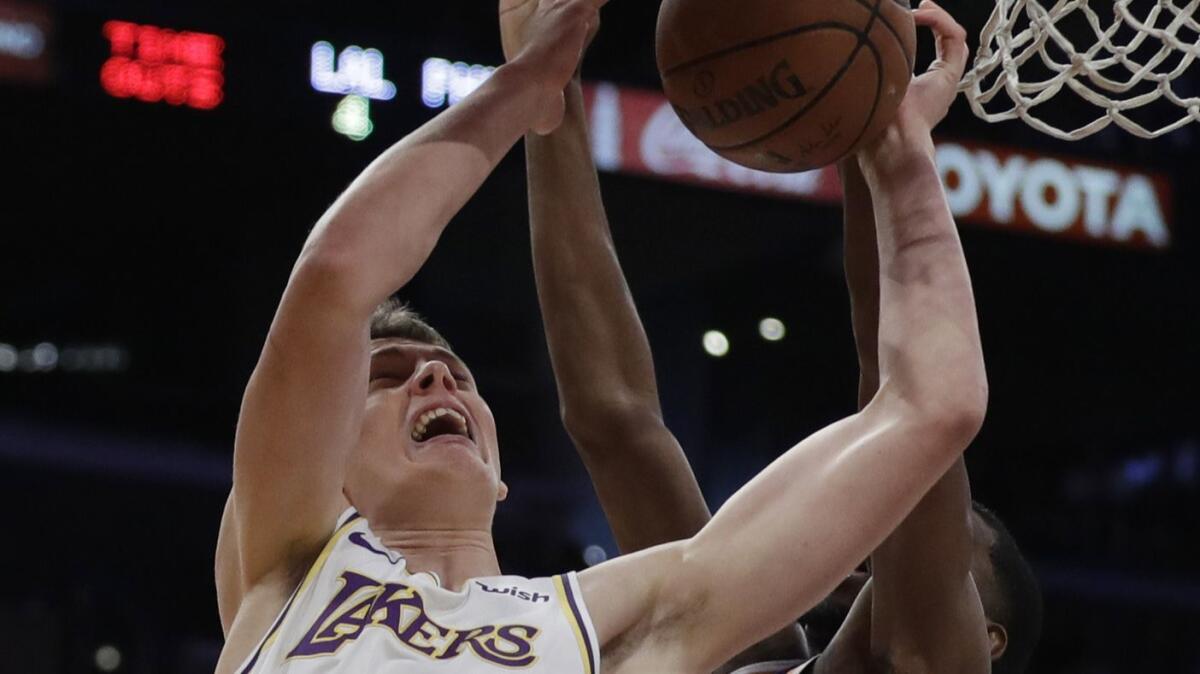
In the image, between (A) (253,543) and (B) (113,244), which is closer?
(A) (253,543)

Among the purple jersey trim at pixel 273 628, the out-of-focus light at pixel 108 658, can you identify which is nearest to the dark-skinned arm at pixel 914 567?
the purple jersey trim at pixel 273 628

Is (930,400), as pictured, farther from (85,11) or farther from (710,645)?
(85,11)

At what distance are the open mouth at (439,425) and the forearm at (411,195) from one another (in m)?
0.40

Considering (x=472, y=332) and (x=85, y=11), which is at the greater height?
(x=85, y=11)

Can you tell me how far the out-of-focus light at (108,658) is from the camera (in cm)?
761

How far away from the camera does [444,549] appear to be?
2107 mm

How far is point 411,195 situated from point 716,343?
799 centimetres

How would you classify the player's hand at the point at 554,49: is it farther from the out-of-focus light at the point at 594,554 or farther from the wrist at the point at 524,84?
the out-of-focus light at the point at 594,554

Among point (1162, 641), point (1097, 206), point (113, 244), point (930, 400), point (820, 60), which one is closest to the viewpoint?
point (930, 400)

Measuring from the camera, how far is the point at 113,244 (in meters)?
8.88

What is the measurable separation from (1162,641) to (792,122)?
9.09 m

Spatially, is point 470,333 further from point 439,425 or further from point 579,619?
point 579,619

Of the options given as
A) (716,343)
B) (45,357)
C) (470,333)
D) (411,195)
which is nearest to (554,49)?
(411,195)

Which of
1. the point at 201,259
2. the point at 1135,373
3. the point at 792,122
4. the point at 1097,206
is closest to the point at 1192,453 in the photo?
the point at 1135,373
